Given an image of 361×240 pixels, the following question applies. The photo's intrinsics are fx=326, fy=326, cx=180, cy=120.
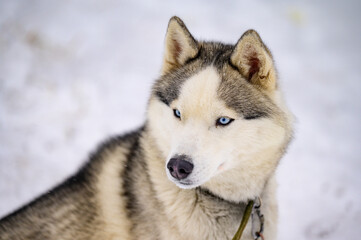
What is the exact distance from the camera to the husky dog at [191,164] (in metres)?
2.34

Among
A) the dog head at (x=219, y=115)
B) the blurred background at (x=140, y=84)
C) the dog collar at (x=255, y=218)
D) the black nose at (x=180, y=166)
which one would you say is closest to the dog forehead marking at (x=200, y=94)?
the dog head at (x=219, y=115)

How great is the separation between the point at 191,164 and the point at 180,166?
8 cm

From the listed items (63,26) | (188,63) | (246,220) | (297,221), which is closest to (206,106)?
(188,63)

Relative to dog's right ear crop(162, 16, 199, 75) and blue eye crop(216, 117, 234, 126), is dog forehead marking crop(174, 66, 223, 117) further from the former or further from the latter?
dog's right ear crop(162, 16, 199, 75)

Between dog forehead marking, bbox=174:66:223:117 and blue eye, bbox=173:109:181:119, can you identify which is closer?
dog forehead marking, bbox=174:66:223:117

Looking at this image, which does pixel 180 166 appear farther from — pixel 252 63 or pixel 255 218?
pixel 252 63

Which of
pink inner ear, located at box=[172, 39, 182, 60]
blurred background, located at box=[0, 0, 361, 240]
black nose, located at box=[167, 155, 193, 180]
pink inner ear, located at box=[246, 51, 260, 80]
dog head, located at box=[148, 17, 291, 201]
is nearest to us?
black nose, located at box=[167, 155, 193, 180]

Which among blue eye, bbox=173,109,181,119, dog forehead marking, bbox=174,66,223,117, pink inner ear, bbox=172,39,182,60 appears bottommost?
blue eye, bbox=173,109,181,119

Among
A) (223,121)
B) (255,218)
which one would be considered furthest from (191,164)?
(255,218)

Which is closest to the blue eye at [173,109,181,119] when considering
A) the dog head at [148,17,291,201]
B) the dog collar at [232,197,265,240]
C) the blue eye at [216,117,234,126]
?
the dog head at [148,17,291,201]

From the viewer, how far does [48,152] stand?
193 inches

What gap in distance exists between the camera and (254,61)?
2.55 m

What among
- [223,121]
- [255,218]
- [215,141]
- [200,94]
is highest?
[200,94]

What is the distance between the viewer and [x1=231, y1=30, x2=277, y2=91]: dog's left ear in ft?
7.85
